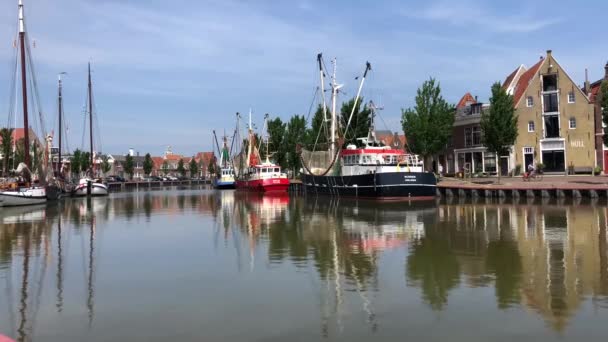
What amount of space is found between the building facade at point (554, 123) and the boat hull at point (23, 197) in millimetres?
52991

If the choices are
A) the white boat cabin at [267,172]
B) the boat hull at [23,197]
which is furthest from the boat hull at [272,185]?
the boat hull at [23,197]

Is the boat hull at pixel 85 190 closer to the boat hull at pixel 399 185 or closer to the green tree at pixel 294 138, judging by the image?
the green tree at pixel 294 138

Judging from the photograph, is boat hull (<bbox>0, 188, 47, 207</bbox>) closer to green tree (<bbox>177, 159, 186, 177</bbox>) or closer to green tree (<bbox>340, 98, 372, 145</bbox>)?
green tree (<bbox>340, 98, 372, 145</bbox>)

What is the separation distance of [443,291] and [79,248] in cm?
1659

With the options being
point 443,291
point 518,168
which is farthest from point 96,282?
point 518,168

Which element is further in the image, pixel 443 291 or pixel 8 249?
pixel 8 249

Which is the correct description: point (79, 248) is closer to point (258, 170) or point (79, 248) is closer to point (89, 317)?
point (89, 317)

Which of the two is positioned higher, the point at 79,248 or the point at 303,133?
the point at 303,133

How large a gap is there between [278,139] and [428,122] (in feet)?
132

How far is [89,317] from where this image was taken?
11.9 metres

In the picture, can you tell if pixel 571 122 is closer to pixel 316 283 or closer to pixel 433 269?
pixel 433 269

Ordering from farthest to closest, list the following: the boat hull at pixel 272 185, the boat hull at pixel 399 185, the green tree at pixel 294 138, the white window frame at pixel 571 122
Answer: the green tree at pixel 294 138
the boat hull at pixel 272 185
the white window frame at pixel 571 122
the boat hull at pixel 399 185

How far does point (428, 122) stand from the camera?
63.2 m

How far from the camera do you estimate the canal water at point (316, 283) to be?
Result: 34.7 ft
